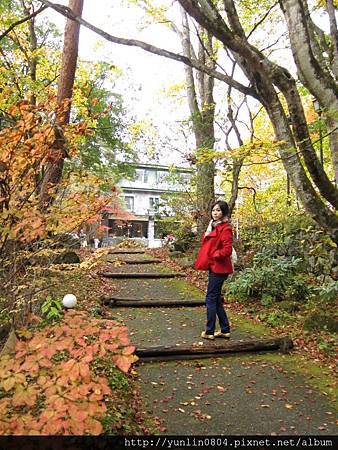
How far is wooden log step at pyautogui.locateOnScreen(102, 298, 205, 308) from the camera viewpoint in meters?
6.29

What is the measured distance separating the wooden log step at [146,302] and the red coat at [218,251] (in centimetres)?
211

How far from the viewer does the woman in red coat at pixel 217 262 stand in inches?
178

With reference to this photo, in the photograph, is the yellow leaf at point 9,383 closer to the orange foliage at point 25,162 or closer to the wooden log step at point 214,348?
the orange foliage at point 25,162

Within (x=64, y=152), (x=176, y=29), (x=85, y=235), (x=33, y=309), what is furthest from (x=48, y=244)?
(x=176, y=29)

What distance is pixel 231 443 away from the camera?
2596 mm

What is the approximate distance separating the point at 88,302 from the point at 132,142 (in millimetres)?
9933

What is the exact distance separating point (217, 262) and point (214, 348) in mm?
1075

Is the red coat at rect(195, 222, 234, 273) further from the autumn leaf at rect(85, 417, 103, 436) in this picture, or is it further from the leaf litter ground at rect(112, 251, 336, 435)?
the autumn leaf at rect(85, 417, 103, 436)

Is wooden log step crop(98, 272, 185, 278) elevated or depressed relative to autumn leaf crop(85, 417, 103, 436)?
depressed

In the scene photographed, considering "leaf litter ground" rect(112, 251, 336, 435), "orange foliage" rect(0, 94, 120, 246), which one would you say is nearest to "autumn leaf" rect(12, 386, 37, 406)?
"orange foliage" rect(0, 94, 120, 246)

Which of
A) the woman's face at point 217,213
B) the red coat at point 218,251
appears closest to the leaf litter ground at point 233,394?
the red coat at point 218,251

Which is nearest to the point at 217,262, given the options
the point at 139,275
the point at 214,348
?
the point at 214,348

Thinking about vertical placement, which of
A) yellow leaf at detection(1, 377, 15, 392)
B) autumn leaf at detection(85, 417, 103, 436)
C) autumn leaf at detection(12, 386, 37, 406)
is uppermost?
yellow leaf at detection(1, 377, 15, 392)

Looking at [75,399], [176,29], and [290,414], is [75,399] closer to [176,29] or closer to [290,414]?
[290,414]
